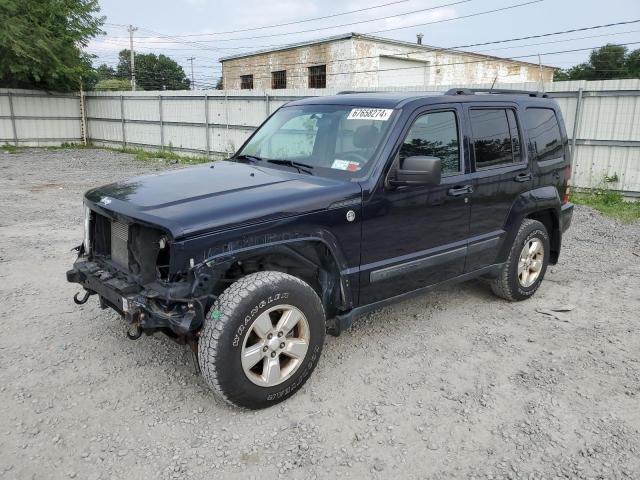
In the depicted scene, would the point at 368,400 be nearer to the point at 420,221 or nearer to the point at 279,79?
the point at 420,221

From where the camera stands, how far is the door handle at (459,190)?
4.16m

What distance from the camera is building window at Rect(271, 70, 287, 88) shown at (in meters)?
27.9

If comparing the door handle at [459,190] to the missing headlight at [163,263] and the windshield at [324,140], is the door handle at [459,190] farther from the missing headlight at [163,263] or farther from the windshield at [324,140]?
the missing headlight at [163,263]

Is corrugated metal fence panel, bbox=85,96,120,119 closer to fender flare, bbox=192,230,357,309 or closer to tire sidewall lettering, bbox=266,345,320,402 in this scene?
fender flare, bbox=192,230,357,309

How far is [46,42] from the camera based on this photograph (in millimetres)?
20594

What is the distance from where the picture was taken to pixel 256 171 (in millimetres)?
4059

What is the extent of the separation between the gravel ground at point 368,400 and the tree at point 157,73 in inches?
2785

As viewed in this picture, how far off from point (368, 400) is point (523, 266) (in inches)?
99.5

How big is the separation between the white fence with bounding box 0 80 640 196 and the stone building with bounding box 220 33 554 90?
6239mm

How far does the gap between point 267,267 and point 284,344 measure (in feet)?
1.72

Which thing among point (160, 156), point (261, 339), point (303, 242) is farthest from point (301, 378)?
point (160, 156)

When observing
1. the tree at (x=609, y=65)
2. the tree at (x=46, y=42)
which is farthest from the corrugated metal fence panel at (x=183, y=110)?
the tree at (x=609, y=65)

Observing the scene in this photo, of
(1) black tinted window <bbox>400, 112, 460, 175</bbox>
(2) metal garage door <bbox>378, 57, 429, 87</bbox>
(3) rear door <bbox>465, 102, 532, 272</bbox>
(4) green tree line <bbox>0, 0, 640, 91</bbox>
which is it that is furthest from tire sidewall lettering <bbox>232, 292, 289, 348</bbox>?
(2) metal garage door <bbox>378, 57, 429, 87</bbox>

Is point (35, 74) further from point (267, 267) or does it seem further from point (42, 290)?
point (267, 267)
